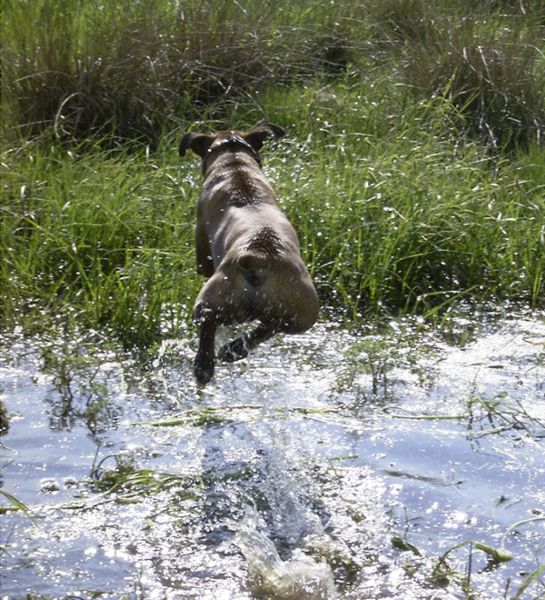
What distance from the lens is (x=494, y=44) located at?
34.0ft

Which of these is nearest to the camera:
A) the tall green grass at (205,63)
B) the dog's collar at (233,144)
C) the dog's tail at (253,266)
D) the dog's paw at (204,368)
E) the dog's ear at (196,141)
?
the dog's tail at (253,266)

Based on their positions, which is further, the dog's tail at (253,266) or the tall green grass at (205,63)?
the tall green grass at (205,63)

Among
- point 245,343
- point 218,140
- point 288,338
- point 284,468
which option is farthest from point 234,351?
point 218,140

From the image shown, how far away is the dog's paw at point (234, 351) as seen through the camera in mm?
5834

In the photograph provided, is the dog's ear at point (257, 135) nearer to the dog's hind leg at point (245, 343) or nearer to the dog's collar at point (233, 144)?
the dog's collar at point (233, 144)

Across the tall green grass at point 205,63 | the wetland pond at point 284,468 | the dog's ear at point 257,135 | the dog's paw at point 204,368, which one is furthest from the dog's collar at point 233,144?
the tall green grass at point 205,63

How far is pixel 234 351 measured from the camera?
5859mm

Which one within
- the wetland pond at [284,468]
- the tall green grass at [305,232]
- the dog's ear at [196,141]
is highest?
the dog's ear at [196,141]

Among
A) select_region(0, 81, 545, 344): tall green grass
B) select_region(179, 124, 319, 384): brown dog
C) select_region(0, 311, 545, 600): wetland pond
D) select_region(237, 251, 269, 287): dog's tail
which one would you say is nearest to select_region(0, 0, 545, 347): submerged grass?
select_region(0, 81, 545, 344): tall green grass

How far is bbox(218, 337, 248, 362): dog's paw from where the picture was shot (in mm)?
5834

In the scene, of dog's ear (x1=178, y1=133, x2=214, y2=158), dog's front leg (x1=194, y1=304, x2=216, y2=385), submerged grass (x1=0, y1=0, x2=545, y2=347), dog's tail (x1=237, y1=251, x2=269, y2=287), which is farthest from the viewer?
submerged grass (x1=0, y1=0, x2=545, y2=347)

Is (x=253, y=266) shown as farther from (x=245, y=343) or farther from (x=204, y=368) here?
(x=204, y=368)

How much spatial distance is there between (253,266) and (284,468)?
89cm

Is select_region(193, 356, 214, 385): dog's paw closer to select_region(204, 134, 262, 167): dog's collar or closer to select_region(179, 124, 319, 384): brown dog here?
select_region(179, 124, 319, 384): brown dog
